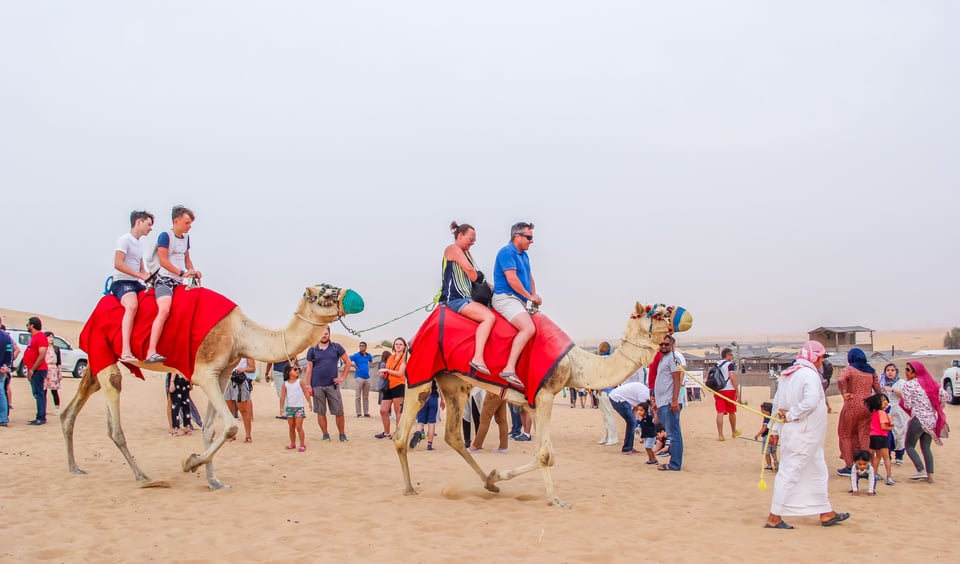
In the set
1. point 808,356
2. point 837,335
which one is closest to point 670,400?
point 808,356

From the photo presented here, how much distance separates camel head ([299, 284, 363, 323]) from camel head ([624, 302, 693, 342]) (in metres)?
3.15

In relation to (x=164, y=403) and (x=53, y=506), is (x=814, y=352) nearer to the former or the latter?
(x=53, y=506)

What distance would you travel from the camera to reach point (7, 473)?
9188mm

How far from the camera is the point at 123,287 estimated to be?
8.59 m

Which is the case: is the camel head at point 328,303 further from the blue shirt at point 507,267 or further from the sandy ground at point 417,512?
the sandy ground at point 417,512

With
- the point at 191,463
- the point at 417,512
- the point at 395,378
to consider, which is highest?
the point at 395,378

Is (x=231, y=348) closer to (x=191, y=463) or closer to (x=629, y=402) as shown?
(x=191, y=463)

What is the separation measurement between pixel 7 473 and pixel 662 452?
1032cm

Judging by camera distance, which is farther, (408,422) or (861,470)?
(861,470)

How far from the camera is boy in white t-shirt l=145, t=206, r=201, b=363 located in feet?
26.7

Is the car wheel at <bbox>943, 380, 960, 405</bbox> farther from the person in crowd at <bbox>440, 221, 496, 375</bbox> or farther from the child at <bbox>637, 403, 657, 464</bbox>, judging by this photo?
the person in crowd at <bbox>440, 221, 496, 375</bbox>

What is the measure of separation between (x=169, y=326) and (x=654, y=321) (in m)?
5.66

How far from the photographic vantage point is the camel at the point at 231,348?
26.7ft

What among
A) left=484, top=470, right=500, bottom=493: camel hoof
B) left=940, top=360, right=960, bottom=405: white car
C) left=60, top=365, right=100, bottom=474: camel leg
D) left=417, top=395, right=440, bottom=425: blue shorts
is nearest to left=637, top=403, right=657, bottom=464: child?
left=417, top=395, right=440, bottom=425: blue shorts
